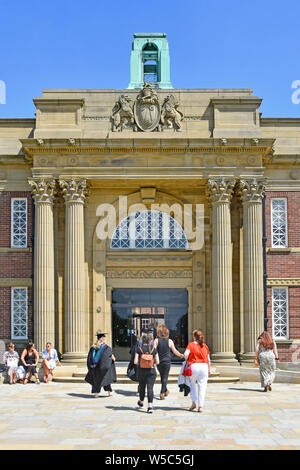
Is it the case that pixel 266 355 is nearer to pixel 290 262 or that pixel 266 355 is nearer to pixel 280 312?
pixel 280 312

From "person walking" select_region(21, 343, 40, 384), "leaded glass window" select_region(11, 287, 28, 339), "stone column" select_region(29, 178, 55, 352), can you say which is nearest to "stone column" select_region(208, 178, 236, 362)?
"stone column" select_region(29, 178, 55, 352)

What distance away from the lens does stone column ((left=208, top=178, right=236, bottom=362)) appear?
23125mm

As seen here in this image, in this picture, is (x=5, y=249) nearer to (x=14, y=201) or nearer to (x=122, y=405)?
(x=14, y=201)

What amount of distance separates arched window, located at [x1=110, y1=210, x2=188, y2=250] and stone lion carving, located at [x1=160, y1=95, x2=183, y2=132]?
10.3 ft

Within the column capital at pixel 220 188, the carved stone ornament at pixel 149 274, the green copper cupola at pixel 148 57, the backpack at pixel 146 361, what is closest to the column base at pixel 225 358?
the carved stone ornament at pixel 149 274

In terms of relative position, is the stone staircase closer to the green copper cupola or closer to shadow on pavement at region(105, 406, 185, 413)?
shadow on pavement at region(105, 406, 185, 413)

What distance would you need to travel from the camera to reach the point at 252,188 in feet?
77.0

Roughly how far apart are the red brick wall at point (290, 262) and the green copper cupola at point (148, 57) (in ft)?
40.3

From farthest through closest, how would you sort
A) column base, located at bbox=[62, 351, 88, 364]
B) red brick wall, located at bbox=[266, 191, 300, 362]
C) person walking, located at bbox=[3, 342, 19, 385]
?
red brick wall, located at bbox=[266, 191, 300, 362] < column base, located at bbox=[62, 351, 88, 364] < person walking, located at bbox=[3, 342, 19, 385]

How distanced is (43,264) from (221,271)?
6014 mm

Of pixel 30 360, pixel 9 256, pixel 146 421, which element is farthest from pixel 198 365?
pixel 9 256

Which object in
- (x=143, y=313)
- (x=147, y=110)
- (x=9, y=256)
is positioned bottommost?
(x=143, y=313)

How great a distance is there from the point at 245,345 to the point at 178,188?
6.01 m
